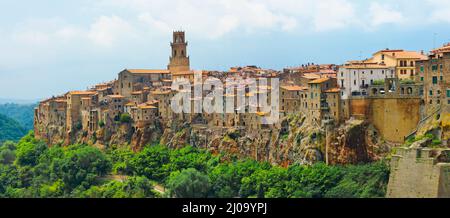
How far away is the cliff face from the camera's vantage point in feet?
126

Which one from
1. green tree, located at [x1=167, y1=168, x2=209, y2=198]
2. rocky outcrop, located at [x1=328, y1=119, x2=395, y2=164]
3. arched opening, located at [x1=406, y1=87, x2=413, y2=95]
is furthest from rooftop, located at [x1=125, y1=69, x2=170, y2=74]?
arched opening, located at [x1=406, y1=87, x2=413, y2=95]

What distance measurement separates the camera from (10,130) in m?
99.4

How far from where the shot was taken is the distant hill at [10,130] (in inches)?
3797

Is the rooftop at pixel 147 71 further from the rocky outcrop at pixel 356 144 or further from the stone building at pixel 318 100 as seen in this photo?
the rocky outcrop at pixel 356 144

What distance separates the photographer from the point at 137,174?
47.7m

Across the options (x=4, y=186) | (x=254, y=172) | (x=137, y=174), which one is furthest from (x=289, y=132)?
(x=4, y=186)

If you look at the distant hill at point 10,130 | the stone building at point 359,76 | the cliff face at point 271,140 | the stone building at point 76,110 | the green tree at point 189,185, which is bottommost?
the green tree at point 189,185

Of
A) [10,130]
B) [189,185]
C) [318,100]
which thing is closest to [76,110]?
[189,185]

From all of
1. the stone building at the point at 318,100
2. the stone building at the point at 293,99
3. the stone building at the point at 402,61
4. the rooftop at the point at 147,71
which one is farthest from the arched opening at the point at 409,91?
the rooftop at the point at 147,71

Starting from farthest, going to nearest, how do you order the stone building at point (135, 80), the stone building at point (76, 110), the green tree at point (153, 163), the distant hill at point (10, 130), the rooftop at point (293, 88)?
the distant hill at point (10, 130), the stone building at point (76, 110), the stone building at point (135, 80), the green tree at point (153, 163), the rooftop at point (293, 88)

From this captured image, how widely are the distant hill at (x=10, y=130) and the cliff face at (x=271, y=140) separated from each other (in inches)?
1635

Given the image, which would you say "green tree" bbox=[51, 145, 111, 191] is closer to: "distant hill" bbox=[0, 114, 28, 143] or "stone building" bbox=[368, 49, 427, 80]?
"stone building" bbox=[368, 49, 427, 80]

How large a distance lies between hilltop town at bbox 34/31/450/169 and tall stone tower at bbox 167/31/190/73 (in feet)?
2.66
